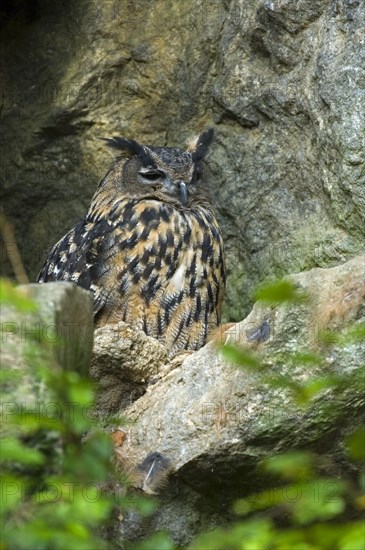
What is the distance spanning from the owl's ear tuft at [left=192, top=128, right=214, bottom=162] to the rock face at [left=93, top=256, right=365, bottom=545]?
1.43 m

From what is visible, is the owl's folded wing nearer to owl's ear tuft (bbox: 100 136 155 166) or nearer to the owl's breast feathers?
the owl's breast feathers

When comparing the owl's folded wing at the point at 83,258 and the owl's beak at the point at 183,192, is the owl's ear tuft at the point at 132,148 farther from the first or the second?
the owl's folded wing at the point at 83,258

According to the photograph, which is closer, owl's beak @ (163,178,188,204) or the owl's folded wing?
the owl's folded wing

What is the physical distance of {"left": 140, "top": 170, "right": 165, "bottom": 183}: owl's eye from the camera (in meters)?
4.98

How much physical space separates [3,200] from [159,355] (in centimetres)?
181

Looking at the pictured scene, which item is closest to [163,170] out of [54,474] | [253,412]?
[253,412]

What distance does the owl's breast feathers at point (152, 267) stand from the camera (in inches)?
184

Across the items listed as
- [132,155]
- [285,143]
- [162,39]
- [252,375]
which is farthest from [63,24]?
[252,375]

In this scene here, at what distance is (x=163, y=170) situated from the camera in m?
4.96

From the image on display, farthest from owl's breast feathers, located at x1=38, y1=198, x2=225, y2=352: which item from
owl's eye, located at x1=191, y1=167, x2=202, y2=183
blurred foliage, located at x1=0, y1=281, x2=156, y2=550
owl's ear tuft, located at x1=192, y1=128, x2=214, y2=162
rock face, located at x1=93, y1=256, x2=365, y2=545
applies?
blurred foliage, located at x1=0, y1=281, x2=156, y2=550

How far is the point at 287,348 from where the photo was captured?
3564 mm

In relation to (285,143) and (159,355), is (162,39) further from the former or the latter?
(159,355)

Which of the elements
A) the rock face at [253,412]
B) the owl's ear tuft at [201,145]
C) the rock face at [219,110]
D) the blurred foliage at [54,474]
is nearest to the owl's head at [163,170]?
the owl's ear tuft at [201,145]

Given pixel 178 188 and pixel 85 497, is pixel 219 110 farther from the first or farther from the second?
pixel 85 497
